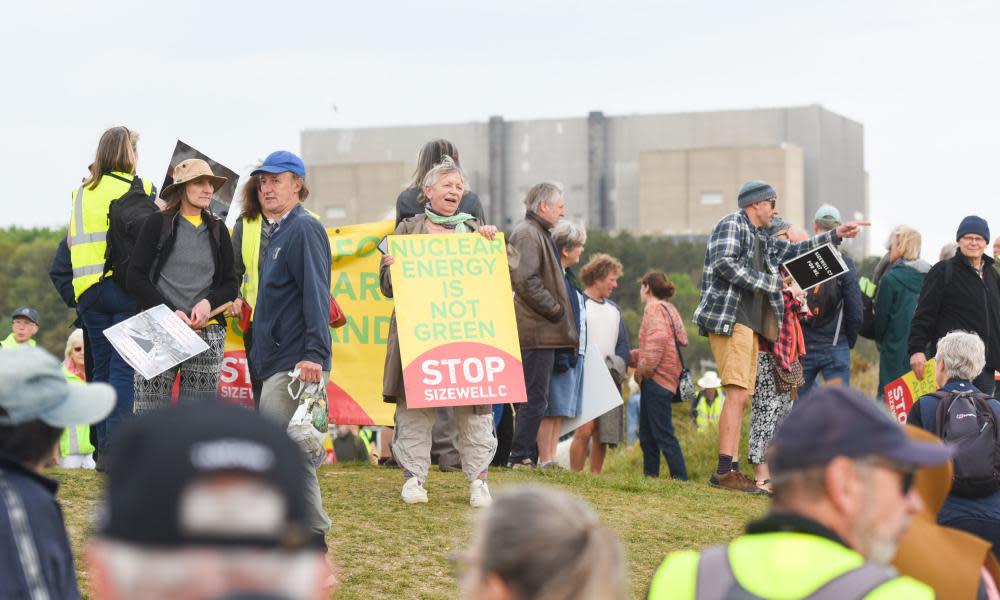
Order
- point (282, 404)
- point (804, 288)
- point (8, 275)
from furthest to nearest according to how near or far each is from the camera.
Result: 1. point (8, 275)
2. point (804, 288)
3. point (282, 404)

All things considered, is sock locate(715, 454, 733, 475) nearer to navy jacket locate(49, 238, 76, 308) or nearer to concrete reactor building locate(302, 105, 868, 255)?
navy jacket locate(49, 238, 76, 308)

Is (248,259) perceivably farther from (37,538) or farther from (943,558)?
(943,558)

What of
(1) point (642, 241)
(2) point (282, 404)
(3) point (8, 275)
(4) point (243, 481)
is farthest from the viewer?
(1) point (642, 241)

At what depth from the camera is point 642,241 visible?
61.1m

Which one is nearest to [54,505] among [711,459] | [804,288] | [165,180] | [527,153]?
[165,180]

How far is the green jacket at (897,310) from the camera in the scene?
11.7 m

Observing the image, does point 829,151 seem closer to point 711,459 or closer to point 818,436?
point 711,459

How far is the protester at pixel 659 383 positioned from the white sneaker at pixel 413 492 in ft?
11.3

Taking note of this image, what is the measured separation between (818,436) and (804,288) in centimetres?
787

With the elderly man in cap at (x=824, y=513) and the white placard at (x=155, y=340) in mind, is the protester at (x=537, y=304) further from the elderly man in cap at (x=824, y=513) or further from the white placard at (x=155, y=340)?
the elderly man in cap at (x=824, y=513)

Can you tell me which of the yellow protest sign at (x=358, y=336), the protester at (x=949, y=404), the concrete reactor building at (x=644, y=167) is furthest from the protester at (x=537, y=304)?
the concrete reactor building at (x=644, y=167)

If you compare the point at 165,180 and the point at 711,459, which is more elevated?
the point at 165,180

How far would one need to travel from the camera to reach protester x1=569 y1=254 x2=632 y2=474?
11.8m

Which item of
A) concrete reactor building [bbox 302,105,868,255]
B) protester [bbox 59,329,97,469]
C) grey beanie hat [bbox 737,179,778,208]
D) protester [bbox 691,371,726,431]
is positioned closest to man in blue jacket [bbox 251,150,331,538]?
grey beanie hat [bbox 737,179,778,208]
